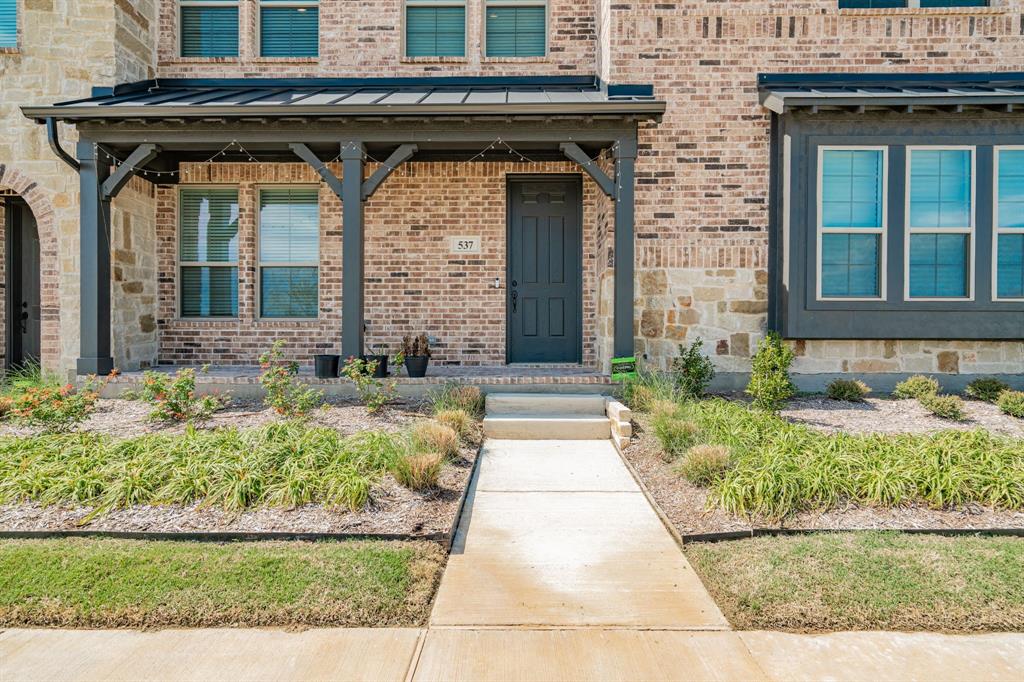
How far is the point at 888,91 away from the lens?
7234 mm

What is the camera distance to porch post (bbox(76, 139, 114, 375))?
7176mm

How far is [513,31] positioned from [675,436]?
669 cm

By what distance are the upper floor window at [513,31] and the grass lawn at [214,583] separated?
A: 7.77m

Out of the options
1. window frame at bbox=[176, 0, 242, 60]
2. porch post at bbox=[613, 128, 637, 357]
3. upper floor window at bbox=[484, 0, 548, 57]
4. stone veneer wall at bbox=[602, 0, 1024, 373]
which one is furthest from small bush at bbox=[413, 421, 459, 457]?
window frame at bbox=[176, 0, 242, 60]

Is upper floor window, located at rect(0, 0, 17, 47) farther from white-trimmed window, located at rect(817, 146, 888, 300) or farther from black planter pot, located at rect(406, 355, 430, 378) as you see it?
white-trimmed window, located at rect(817, 146, 888, 300)

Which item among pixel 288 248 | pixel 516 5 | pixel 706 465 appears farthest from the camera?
pixel 516 5

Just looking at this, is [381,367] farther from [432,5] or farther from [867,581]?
[432,5]

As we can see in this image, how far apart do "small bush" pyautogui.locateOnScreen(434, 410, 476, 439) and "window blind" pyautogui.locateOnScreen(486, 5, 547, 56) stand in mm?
5836

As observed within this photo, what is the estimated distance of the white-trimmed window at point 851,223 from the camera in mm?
7332

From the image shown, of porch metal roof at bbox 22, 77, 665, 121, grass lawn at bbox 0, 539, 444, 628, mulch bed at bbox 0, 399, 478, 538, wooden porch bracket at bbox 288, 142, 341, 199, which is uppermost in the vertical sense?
porch metal roof at bbox 22, 77, 665, 121

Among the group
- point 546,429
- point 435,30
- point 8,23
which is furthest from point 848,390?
point 8,23

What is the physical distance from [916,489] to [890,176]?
15.1 feet

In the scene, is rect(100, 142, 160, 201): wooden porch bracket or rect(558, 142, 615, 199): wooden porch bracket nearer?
rect(558, 142, 615, 199): wooden porch bracket

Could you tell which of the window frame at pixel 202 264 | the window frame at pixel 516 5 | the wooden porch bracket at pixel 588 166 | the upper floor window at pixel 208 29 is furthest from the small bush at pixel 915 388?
the upper floor window at pixel 208 29
